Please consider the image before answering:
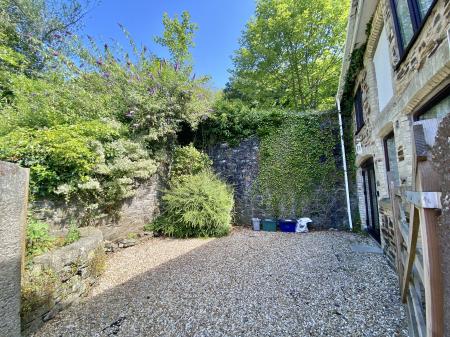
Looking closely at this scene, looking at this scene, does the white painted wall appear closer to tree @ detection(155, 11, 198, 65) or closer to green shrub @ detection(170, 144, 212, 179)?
green shrub @ detection(170, 144, 212, 179)

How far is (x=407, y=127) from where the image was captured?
257 centimetres

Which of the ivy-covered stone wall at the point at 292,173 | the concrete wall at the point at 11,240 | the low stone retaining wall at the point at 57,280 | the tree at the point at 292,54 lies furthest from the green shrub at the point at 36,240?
the tree at the point at 292,54

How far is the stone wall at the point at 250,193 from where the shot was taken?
20.3 feet

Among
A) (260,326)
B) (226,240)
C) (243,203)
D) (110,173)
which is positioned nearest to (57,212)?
(110,173)

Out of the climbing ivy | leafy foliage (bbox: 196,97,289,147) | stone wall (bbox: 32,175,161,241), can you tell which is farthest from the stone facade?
stone wall (bbox: 32,175,161,241)

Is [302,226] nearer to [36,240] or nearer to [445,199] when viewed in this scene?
[445,199]

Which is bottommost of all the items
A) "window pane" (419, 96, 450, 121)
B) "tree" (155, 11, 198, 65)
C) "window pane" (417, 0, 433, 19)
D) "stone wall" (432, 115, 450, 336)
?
"stone wall" (432, 115, 450, 336)

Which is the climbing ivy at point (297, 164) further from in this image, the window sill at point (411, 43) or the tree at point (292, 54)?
the tree at point (292, 54)

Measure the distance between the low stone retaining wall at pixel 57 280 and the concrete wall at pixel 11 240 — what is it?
0.63 m

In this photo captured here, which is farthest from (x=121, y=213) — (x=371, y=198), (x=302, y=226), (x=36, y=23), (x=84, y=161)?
(x=36, y=23)

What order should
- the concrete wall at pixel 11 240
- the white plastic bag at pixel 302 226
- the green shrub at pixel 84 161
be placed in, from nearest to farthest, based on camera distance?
the concrete wall at pixel 11 240 < the green shrub at pixel 84 161 < the white plastic bag at pixel 302 226

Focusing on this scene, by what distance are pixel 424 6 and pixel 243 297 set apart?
3.74 metres

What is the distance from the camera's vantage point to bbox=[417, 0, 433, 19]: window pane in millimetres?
2041

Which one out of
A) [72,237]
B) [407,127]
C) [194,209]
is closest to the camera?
[407,127]
